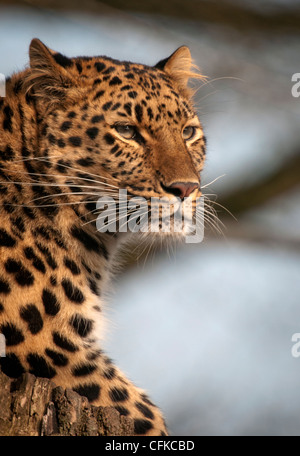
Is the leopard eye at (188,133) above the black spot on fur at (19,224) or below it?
above

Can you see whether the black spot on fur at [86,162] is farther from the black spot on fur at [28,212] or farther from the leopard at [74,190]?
the black spot on fur at [28,212]

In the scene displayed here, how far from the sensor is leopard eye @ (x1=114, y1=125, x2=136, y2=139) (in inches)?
232

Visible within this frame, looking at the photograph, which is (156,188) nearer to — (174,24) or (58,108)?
(58,108)

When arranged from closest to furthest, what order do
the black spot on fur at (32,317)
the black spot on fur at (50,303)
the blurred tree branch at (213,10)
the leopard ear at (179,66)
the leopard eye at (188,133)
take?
the black spot on fur at (32,317), the black spot on fur at (50,303), the leopard eye at (188,133), the leopard ear at (179,66), the blurred tree branch at (213,10)

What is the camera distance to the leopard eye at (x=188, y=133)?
249 inches

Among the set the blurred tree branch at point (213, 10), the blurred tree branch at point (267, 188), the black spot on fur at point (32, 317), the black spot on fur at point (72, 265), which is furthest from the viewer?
the blurred tree branch at point (267, 188)

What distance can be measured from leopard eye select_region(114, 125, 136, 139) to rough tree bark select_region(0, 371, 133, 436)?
2080 millimetres

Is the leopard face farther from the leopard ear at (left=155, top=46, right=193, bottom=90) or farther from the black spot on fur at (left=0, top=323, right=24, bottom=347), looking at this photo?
the black spot on fur at (left=0, top=323, right=24, bottom=347)

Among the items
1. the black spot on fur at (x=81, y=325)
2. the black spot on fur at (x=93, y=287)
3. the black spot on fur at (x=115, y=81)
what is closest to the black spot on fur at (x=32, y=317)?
the black spot on fur at (x=81, y=325)

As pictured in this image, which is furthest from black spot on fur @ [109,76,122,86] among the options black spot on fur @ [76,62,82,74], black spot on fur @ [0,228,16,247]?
black spot on fur @ [0,228,16,247]

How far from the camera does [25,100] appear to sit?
19.3 feet

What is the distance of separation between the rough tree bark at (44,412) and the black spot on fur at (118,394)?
85 centimetres

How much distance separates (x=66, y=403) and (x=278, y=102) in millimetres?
6552

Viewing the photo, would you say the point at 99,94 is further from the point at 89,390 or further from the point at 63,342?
the point at 89,390
